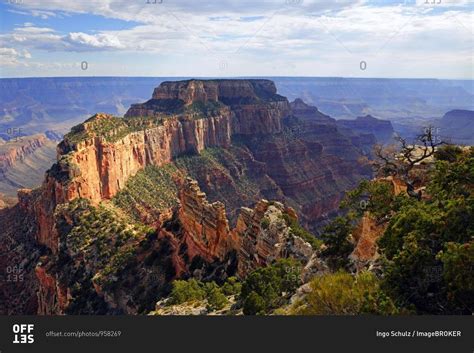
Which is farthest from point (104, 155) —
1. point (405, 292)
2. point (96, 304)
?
point (405, 292)

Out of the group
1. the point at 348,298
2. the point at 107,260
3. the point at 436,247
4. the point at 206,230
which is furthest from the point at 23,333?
the point at 107,260

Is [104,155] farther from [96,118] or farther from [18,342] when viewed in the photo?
[18,342]

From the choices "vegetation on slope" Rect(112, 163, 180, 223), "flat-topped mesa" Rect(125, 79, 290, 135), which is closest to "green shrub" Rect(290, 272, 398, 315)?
"vegetation on slope" Rect(112, 163, 180, 223)

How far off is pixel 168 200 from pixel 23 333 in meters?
77.4

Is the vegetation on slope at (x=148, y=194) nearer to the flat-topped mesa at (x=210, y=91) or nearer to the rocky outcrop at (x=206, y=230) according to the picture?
the rocky outcrop at (x=206, y=230)

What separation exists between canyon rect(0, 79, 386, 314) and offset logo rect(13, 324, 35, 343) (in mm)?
24831

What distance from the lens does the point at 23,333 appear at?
25016mm

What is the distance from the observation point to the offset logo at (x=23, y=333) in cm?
2484

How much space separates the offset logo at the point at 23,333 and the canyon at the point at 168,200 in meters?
24.8

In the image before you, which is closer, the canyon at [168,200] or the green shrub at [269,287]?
the green shrub at [269,287]

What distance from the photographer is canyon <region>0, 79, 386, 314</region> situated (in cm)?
5553

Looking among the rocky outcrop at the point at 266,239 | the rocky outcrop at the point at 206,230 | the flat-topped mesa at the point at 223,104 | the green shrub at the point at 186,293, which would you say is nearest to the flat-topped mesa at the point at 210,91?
the flat-topped mesa at the point at 223,104

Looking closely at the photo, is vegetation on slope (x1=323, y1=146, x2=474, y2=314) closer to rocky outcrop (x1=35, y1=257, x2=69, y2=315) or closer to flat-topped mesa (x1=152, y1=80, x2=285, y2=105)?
rocky outcrop (x1=35, y1=257, x2=69, y2=315)

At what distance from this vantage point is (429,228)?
88.4 feet
